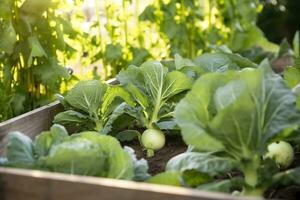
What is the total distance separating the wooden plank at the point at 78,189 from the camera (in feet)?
3.76

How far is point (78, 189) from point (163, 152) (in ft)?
2.98

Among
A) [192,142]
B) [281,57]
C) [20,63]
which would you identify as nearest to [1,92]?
[20,63]

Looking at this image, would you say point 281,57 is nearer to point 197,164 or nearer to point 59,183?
point 197,164

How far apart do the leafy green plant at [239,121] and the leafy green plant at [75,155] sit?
0.19 meters

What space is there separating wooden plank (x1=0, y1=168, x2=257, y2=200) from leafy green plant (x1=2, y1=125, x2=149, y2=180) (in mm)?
151

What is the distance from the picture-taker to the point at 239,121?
146cm

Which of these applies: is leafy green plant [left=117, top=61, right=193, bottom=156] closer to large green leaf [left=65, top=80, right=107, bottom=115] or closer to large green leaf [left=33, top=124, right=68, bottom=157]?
large green leaf [left=65, top=80, right=107, bottom=115]

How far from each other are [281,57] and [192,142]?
2.90 metres

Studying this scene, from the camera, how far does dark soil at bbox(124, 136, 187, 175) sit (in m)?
1.89

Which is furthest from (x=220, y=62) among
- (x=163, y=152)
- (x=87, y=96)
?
(x=87, y=96)

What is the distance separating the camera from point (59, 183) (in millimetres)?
1225

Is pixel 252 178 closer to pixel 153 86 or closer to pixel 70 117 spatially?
pixel 153 86

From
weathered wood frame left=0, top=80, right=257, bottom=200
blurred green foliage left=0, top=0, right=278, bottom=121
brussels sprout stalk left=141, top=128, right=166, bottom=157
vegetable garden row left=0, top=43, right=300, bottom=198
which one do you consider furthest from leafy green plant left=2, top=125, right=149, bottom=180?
blurred green foliage left=0, top=0, right=278, bottom=121

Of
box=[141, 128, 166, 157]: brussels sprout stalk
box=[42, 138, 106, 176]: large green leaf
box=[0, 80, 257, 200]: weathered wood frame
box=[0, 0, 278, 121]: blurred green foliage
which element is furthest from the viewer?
box=[0, 0, 278, 121]: blurred green foliage
